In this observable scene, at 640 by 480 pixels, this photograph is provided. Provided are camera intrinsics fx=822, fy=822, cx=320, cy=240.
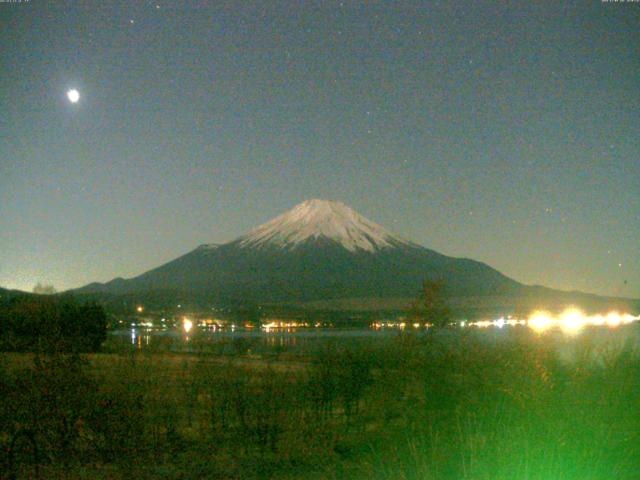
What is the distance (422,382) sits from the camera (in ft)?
54.7

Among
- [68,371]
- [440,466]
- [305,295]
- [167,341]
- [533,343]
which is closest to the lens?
[440,466]

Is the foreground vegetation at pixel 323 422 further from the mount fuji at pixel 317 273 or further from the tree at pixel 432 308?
the mount fuji at pixel 317 273

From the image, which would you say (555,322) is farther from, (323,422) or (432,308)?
(323,422)

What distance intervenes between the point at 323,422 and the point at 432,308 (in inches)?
778

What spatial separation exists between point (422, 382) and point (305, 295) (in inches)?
3531

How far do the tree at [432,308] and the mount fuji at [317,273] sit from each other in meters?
37.1

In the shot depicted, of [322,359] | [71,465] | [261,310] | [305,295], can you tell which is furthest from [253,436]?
[305,295]

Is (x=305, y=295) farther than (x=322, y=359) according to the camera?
Yes

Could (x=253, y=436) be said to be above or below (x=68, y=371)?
below

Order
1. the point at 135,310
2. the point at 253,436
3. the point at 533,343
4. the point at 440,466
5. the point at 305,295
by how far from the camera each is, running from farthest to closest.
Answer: the point at 305,295, the point at 135,310, the point at 533,343, the point at 253,436, the point at 440,466

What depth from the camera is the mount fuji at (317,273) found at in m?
93.9

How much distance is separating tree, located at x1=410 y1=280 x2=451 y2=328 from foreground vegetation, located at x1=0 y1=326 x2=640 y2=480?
17.1 m

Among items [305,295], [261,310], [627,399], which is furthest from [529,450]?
[305,295]

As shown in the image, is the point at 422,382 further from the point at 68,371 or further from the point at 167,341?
the point at 167,341
